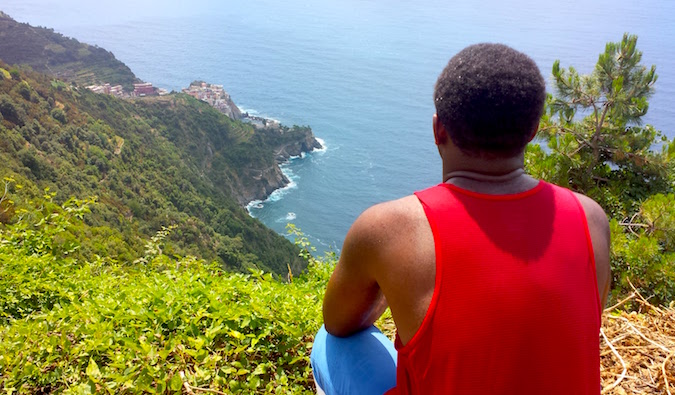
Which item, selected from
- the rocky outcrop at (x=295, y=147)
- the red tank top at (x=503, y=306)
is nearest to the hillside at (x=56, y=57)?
the rocky outcrop at (x=295, y=147)

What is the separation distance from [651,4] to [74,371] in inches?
6837

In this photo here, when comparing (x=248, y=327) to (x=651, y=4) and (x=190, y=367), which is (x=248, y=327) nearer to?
(x=190, y=367)

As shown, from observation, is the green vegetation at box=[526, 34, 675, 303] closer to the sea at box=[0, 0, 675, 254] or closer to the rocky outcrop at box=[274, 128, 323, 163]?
the sea at box=[0, 0, 675, 254]

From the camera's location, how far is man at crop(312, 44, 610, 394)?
971 millimetres

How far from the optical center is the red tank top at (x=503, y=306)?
967 millimetres

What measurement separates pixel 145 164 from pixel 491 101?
4048 cm

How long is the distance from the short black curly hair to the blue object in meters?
0.64

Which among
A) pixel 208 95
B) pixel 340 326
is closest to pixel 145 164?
pixel 208 95

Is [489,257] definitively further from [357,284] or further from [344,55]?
[344,55]

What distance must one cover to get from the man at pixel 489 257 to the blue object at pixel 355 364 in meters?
0.23

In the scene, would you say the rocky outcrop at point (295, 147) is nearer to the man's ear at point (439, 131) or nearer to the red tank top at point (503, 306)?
the man's ear at point (439, 131)

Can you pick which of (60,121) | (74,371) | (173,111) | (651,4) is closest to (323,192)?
(173,111)

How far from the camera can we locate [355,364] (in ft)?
4.59

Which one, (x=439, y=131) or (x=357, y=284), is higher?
(x=439, y=131)
